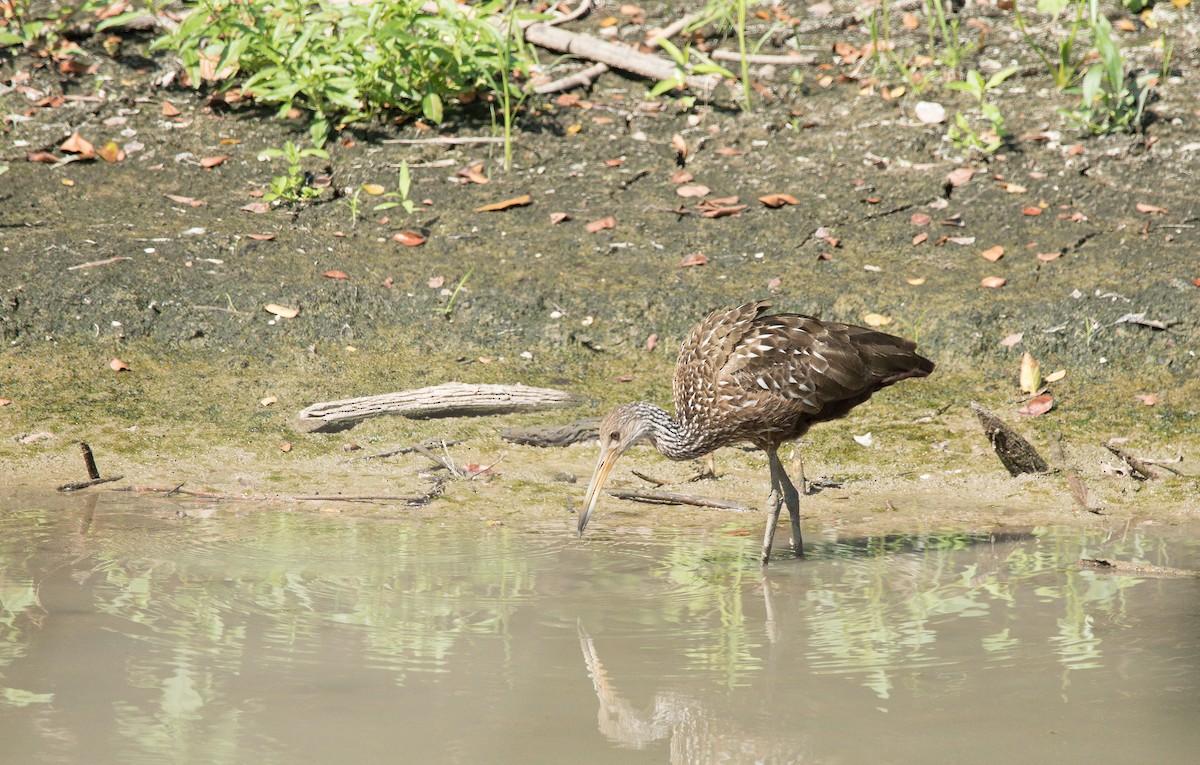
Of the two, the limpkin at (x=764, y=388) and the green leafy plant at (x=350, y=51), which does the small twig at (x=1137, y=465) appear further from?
the green leafy plant at (x=350, y=51)

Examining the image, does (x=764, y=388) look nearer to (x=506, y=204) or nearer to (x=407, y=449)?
(x=407, y=449)

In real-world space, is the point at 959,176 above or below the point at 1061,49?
below

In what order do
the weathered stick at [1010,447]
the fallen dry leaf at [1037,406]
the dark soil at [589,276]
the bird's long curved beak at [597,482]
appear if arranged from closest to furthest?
the bird's long curved beak at [597,482], the weathered stick at [1010,447], the dark soil at [589,276], the fallen dry leaf at [1037,406]

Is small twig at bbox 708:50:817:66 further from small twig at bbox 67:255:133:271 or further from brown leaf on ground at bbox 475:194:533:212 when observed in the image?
small twig at bbox 67:255:133:271

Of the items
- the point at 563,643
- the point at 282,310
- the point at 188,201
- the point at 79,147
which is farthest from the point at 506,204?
the point at 563,643

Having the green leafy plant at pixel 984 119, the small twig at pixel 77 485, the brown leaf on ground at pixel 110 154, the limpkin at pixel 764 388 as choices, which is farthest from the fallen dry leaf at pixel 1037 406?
the brown leaf on ground at pixel 110 154

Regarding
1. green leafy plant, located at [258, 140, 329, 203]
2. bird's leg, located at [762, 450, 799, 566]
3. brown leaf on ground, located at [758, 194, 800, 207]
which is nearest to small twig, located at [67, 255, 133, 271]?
green leafy plant, located at [258, 140, 329, 203]

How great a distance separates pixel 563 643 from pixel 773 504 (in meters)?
1.50

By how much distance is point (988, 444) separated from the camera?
6.47 meters

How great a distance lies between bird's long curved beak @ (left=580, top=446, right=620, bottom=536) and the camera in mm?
5422

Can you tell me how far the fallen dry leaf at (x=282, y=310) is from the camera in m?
7.35

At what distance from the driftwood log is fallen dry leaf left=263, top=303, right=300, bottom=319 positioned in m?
0.87

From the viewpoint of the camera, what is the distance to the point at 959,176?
8.59 m

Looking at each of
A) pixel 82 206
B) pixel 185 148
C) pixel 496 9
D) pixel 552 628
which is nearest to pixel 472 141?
pixel 496 9
